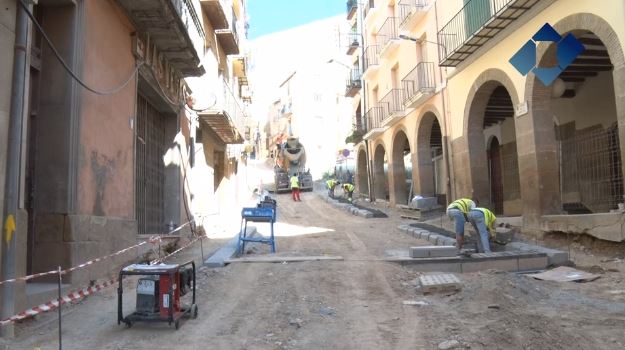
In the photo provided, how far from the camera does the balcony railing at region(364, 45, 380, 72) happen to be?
26152mm

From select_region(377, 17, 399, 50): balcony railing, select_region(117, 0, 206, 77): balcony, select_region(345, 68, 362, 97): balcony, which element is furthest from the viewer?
select_region(345, 68, 362, 97): balcony

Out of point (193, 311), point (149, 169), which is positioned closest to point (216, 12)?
point (149, 169)

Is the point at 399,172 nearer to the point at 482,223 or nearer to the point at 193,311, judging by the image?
the point at 482,223

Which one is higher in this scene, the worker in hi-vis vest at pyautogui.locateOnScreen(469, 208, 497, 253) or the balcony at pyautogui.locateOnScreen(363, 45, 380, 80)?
the balcony at pyautogui.locateOnScreen(363, 45, 380, 80)

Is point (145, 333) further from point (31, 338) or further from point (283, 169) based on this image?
point (283, 169)

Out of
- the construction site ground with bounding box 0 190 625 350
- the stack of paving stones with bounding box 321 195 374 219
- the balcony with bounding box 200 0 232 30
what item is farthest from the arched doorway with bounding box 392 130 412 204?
the construction site ground with bounding box 0 190 625 350

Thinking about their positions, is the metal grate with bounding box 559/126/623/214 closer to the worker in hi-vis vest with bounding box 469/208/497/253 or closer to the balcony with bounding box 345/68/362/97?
the worker in hi-vis vest with bounding box 469/208/497/253

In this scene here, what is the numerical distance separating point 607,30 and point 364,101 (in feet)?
67.8

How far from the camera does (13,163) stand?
5.07m

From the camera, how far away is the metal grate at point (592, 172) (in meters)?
11.2

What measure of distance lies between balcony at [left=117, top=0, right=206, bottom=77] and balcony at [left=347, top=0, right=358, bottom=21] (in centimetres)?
2123

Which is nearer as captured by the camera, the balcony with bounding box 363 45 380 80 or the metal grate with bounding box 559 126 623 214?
the metal grate with bounding box 559 126 623 214

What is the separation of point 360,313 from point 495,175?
1493 cm

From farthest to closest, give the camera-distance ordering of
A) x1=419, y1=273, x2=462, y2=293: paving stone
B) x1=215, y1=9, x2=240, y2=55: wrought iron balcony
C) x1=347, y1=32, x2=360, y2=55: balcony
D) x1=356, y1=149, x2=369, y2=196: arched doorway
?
x1=356, y1=149, x2=369, y2=196: arched doorway, x1=347, y1=32, x2=360, y2=55: balcony, x1=215, y1=9, x2=240, y2=55: wrought iron balcony, x1=419, y1=273, x2=462, y2=293: paving stone
